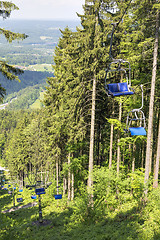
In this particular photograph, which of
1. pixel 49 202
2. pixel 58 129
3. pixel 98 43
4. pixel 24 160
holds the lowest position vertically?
pixel 24 160

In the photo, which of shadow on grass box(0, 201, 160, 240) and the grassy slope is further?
shadow on grass box(0, 201, 160, 240)

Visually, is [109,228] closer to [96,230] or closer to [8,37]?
Result: [96,230]

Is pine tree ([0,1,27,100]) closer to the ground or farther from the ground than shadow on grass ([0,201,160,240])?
farther from the ground

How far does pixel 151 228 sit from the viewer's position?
841cm

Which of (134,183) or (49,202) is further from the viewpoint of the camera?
(49,202)

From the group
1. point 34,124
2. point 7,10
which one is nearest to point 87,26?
point 7,10

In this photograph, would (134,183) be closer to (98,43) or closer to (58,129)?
(58,129)

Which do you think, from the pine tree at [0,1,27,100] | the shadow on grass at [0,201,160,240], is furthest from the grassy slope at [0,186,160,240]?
the pine tree at [0,1,27,100]

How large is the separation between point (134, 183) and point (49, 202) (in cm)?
1385

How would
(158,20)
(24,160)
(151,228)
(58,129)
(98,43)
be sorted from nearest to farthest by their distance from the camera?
(151,228) < (158,20) < (98,43) < (58,129) < (24,160)

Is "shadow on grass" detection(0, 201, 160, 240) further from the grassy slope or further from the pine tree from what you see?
the pine tree

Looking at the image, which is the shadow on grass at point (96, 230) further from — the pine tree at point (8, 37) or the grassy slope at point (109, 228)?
the pine tree at point (8, 37)

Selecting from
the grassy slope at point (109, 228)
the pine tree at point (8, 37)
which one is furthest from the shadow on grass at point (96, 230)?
the pine tree at point (8, 37)

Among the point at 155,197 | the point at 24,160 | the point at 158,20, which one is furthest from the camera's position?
the point at 24,160
